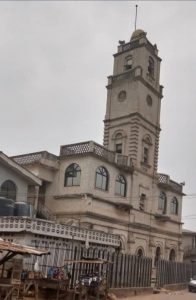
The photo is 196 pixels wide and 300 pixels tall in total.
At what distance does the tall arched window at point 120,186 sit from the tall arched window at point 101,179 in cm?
146

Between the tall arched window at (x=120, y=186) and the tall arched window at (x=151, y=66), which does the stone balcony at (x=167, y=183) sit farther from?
the tall arched window at (x=151, y=66)

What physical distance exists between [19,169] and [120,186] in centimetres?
958

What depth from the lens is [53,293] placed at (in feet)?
62.3

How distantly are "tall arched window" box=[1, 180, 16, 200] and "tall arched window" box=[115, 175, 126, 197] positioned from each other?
8.68 meters

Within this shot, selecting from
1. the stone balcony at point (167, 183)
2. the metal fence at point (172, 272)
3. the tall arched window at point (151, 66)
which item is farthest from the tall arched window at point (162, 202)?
the tall arched window at point (151, 66)

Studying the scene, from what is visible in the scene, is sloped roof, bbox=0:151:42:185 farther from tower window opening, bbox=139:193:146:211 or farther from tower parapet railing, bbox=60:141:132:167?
tower window opening, bbox=139:193:146:211

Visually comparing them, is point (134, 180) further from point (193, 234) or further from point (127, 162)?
point (193, 234)

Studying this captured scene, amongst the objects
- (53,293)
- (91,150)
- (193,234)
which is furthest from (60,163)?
(193,234)

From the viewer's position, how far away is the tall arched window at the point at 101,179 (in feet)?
115

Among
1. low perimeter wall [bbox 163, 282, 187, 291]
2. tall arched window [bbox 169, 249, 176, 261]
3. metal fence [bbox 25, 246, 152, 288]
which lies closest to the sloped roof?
metal fence [bbox 25, 246, 152, 288]

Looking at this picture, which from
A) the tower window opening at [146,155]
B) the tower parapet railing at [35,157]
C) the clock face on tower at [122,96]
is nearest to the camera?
the tower parapet railing at [35,157]

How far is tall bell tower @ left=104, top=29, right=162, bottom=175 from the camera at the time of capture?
40.0 m

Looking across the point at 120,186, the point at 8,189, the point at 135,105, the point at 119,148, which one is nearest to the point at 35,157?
the point at 8,189

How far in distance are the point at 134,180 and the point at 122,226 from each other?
4.20 meters
